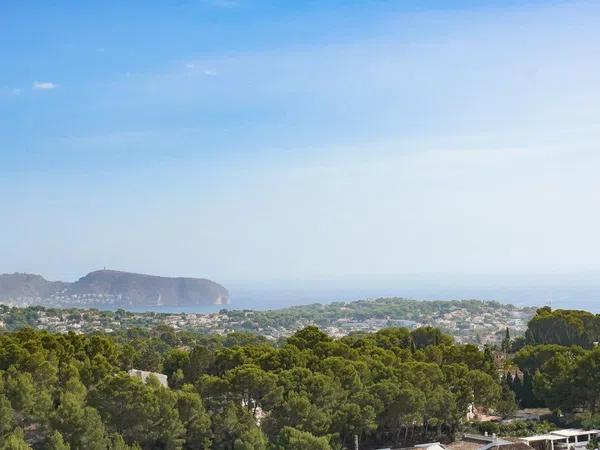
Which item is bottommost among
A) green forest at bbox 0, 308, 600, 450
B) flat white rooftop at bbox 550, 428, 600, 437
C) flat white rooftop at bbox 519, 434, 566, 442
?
flat white rooftop at bbox 519, 434, 566, 442

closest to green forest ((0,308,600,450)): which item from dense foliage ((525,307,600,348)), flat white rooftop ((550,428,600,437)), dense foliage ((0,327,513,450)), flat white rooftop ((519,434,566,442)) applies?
dense foliage ((0,327,513,450))

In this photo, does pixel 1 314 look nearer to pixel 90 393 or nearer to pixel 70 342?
pixel 70 342

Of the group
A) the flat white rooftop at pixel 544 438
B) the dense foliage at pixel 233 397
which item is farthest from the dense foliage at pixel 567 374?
the flat white rooftop at pixel 544 438

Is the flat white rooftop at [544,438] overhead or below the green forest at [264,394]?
below

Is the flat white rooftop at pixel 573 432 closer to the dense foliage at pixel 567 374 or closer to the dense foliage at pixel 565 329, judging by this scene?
the dense foliage at pixel 567 374

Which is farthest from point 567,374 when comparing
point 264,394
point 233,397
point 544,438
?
point 233,397

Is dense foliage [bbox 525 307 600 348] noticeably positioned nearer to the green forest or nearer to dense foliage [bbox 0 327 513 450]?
the green forest

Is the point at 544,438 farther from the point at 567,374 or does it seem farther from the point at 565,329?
the point at 565,329
